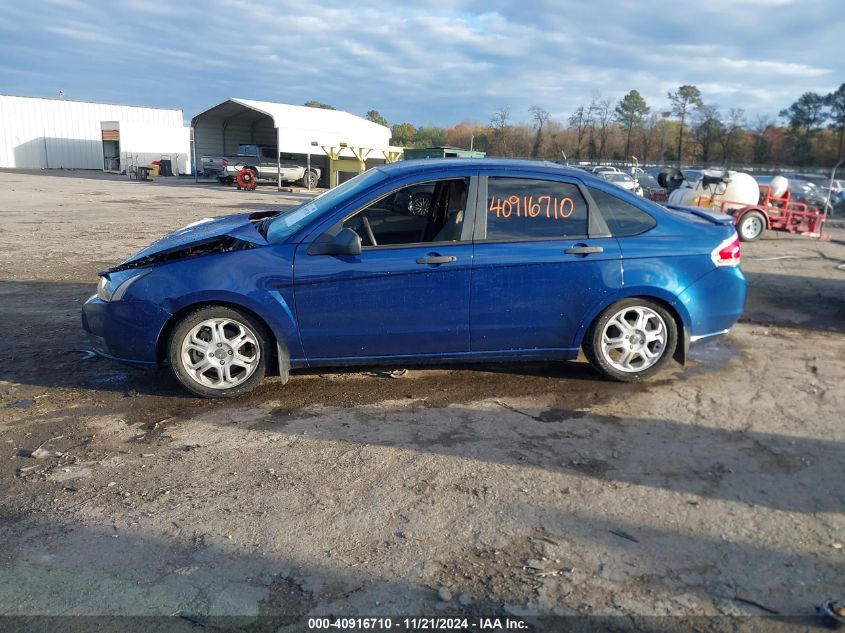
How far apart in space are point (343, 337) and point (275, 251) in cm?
78

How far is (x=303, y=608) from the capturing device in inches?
104

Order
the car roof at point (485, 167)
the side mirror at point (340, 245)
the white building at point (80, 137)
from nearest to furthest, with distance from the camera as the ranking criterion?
the side mirror at point (340, 245)
the car roof at point (485, 167)
the white building at point (80, 137)

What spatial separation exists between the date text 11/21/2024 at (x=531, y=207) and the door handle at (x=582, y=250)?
10.7 inches

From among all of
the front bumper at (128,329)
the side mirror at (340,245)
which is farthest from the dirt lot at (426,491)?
the side mirror at (340,245)

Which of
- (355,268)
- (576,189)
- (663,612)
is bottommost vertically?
(663,612)

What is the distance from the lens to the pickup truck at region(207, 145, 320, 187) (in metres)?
35.1

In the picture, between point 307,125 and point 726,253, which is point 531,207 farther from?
point 307,125

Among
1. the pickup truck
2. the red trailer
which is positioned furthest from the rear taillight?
the pickup truck

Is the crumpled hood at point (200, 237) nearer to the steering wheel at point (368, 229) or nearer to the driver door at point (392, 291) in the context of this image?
the driver door at point (392, 291)

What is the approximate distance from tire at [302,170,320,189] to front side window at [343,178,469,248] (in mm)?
31913

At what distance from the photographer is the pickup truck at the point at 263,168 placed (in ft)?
115

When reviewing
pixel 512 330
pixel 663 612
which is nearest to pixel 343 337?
pixel 512 330

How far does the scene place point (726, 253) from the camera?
5227 millimetres

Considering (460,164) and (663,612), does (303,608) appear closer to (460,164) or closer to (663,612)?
(663,612)
